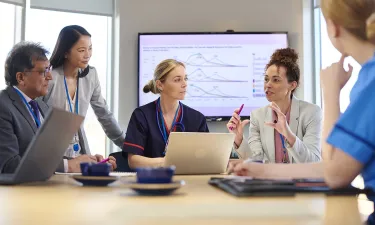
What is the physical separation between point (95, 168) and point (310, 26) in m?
3.97

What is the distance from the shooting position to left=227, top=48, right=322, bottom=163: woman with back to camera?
2.64m

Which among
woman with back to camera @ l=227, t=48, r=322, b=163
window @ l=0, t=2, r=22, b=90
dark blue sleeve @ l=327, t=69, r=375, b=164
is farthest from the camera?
window @ l=0, t=2, r=22, b=90

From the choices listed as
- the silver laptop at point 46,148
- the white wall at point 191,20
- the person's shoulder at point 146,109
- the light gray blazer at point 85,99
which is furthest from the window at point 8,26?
the silver laptop at point 46,148

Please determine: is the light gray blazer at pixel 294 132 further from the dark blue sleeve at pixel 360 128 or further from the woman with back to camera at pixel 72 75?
the dark blue sleeve at pixel 360 128

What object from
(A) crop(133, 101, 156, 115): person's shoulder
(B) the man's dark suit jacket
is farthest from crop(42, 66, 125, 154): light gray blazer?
(B) the man's dark suit jacket

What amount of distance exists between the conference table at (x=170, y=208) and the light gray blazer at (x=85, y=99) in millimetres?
2031

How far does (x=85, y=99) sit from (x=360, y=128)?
9.12 ft

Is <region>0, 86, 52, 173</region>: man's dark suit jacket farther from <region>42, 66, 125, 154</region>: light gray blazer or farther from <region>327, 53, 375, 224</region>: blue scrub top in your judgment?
<region>327, 53, 375, 224</region>: blue scrub top

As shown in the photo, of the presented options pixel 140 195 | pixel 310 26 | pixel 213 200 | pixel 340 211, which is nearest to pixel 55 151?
pixel 140 195

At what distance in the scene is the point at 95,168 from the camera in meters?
1.51

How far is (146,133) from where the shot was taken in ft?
9.46

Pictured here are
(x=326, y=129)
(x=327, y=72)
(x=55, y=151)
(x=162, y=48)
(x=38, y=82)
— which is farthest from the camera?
(x=162, y=48)

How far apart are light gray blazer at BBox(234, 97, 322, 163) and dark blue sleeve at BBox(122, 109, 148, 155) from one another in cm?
58

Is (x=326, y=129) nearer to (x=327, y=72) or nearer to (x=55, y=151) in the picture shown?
(x=327, y=72)
